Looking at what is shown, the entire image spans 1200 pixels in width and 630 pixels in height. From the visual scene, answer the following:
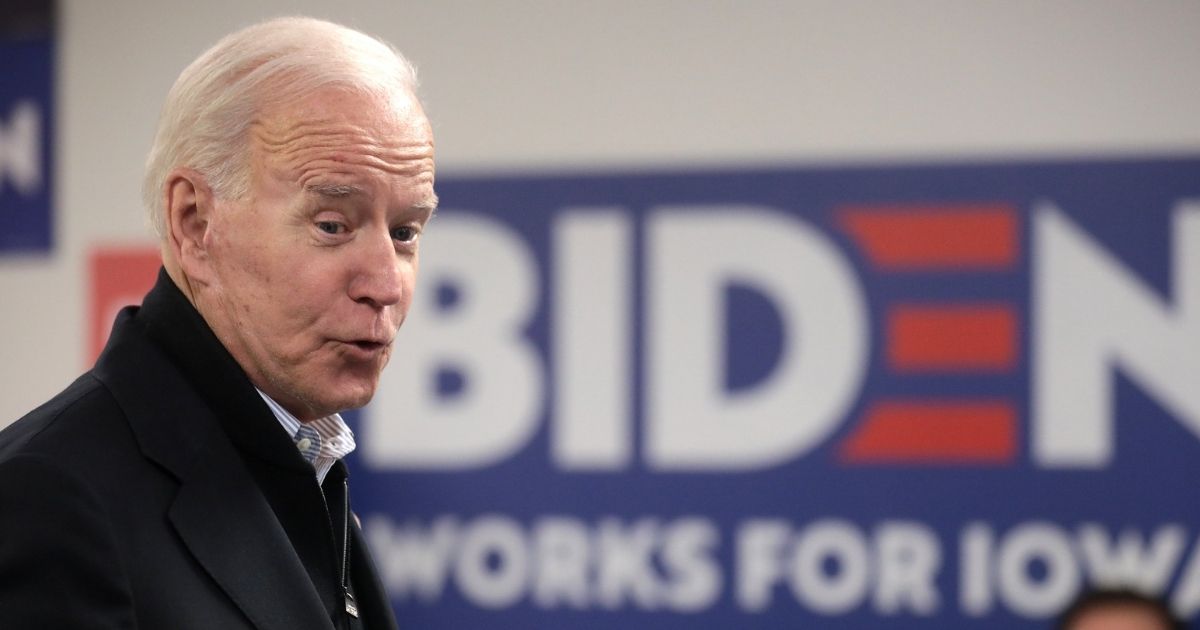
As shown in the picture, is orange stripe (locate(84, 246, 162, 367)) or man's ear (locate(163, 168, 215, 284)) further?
orange stripe (locate(84, 246, 162, 367))

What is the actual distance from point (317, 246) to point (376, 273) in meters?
0.05

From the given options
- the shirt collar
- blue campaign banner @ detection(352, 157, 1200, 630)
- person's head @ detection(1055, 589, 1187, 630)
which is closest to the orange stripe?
blue campaign banner @ detection(352, 157, 1200, 630)

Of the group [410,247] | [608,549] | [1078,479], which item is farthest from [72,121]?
[410,247]

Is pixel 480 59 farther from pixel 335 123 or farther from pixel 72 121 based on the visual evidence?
pixel 335 123

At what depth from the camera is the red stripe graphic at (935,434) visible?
2957 millimetres

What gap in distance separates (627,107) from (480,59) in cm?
37

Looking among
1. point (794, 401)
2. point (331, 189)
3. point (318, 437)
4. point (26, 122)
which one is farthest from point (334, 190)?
point (26, 122)

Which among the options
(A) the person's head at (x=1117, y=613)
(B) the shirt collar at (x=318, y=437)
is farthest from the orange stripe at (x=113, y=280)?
(B) the shirt collar at (x=318, y=437)

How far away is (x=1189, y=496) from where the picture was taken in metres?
2.88

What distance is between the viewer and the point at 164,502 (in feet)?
3.25

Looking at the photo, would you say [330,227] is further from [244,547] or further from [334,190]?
[244,547]

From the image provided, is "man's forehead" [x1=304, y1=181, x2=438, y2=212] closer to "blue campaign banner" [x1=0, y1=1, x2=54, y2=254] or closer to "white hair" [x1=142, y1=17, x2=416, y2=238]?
"white hair" [x1=142, y1=17, x2=416, y2=238]

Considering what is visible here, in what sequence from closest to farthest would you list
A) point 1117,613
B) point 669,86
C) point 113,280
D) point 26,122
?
point 1117,613 < point 669,86 < point 113,280 < point 26,122

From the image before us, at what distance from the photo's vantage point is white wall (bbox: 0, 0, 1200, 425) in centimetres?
295
